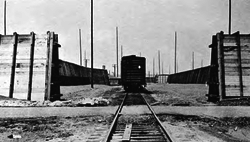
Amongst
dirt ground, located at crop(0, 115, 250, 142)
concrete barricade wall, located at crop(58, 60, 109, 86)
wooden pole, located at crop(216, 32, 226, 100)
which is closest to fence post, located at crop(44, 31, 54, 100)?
dirt ground, located at crop(0, 115, 250, 142)

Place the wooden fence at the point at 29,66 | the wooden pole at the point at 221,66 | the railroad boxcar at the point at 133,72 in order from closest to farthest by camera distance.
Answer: the wooden pole at the point at 221,66, the wooden fence at the point at 29,66, the railroad boxcar at the point at 133,72

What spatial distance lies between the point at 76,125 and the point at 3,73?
9.38 metres

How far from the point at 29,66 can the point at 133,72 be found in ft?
42.3

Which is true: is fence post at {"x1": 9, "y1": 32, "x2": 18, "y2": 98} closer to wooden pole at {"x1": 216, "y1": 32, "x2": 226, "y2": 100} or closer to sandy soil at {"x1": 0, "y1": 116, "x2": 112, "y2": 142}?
sandy soil at {"x1": 0, "y1": 116, "x2": 112, "y2": 142}

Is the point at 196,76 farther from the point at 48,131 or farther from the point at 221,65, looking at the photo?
the point at 48,131

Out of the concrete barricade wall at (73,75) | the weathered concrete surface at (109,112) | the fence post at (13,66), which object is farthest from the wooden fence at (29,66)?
the concrete barricade wall at (73,75)

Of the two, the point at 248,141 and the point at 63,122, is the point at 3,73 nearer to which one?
the point at 63,122

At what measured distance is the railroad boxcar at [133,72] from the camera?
25.8m

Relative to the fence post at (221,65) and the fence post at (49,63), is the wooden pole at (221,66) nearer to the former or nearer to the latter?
the fence post at (221,65)

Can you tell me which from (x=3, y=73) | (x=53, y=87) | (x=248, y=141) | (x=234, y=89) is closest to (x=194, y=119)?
(x=248, y=141)

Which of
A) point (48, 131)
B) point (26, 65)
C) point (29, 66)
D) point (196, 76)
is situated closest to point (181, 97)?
→ point (29, 66)

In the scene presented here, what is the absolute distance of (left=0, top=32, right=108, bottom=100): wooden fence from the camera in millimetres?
14422

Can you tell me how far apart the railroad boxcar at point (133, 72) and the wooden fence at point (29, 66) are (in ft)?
35.7

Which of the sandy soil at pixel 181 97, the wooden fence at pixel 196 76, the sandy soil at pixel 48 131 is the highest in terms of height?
the wooden fence at pixel 196 76
